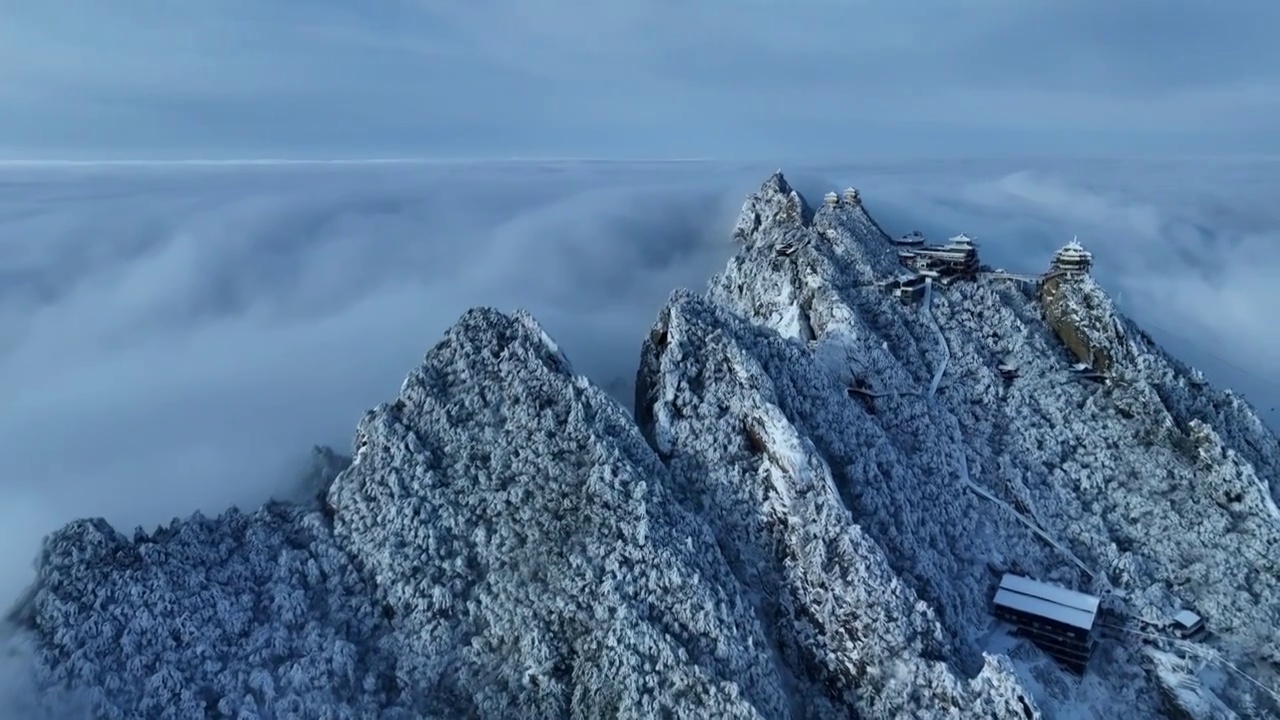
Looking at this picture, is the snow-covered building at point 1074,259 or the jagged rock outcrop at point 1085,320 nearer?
the jagged rock outcrop at point 1085,320

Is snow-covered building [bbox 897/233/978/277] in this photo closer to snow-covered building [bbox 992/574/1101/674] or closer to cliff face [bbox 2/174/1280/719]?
cliff face [bbox 2/174/1280/719]

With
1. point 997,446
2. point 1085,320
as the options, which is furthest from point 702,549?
point 1085,320

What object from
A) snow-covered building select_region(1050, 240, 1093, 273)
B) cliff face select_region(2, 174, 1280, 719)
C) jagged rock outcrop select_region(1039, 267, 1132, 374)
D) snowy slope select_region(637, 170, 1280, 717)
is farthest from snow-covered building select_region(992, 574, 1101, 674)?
snow-covered building select_region(1050, 240, 1093, 273)

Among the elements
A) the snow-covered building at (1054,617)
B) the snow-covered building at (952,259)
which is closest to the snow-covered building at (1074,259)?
the snow-covered building at (952,259)

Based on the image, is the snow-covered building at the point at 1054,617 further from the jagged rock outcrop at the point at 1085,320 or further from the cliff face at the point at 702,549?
the jagged rock outcrop at the point at 1085,320

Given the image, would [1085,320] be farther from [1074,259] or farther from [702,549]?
[702,549]

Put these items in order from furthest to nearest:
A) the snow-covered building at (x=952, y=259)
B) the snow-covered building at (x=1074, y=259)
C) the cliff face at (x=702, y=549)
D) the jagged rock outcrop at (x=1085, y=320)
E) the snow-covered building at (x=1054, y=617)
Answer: the snow-covered building at (x=952, y=259) < the snow-covered building at (x=1074, y=259) < the jagged rock outcrop at (x=1085, y=320) < the snow-covered building at (x=1054, y=617) < the cliff face at (x=702, y=549)

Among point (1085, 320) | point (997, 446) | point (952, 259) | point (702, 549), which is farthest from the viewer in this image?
point (952, 259)
